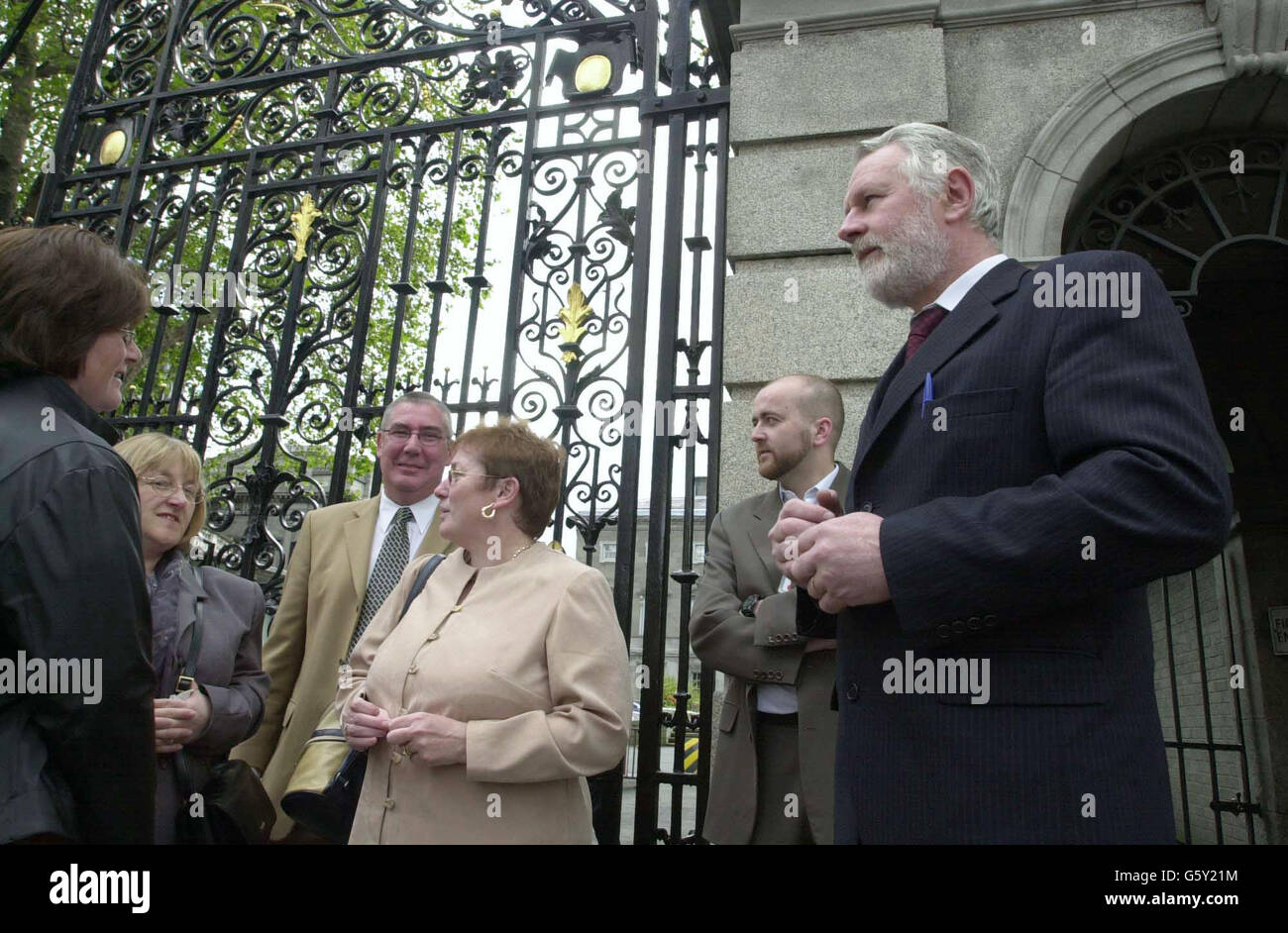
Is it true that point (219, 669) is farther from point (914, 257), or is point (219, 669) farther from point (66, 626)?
point (914, 257)

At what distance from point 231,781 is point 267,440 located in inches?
93.2

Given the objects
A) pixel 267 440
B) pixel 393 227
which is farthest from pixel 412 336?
pixel 267 440

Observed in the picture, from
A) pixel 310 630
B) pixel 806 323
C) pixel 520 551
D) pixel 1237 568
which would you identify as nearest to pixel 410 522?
pixel 310 630

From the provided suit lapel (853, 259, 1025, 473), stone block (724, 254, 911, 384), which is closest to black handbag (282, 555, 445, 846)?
suit lapel (853, 259, 1025, 473)

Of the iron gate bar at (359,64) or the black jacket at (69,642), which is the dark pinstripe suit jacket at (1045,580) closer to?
the black jacket at (69,642)

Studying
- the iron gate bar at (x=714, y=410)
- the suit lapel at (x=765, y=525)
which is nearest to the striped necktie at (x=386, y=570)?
the iron gate bar at (x=714, y=410)

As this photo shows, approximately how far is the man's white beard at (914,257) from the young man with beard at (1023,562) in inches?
8.6

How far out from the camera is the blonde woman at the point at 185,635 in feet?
9.84

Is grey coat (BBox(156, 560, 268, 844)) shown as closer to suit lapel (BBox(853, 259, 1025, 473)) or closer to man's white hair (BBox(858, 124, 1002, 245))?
suit lapel (BBox(853, 259, 1025, 473))

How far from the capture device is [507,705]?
8.77 ft

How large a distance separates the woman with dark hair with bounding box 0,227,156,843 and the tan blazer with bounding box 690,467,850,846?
1764 millimetres

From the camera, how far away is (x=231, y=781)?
3.10 m

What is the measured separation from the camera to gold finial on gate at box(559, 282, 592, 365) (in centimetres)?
465
